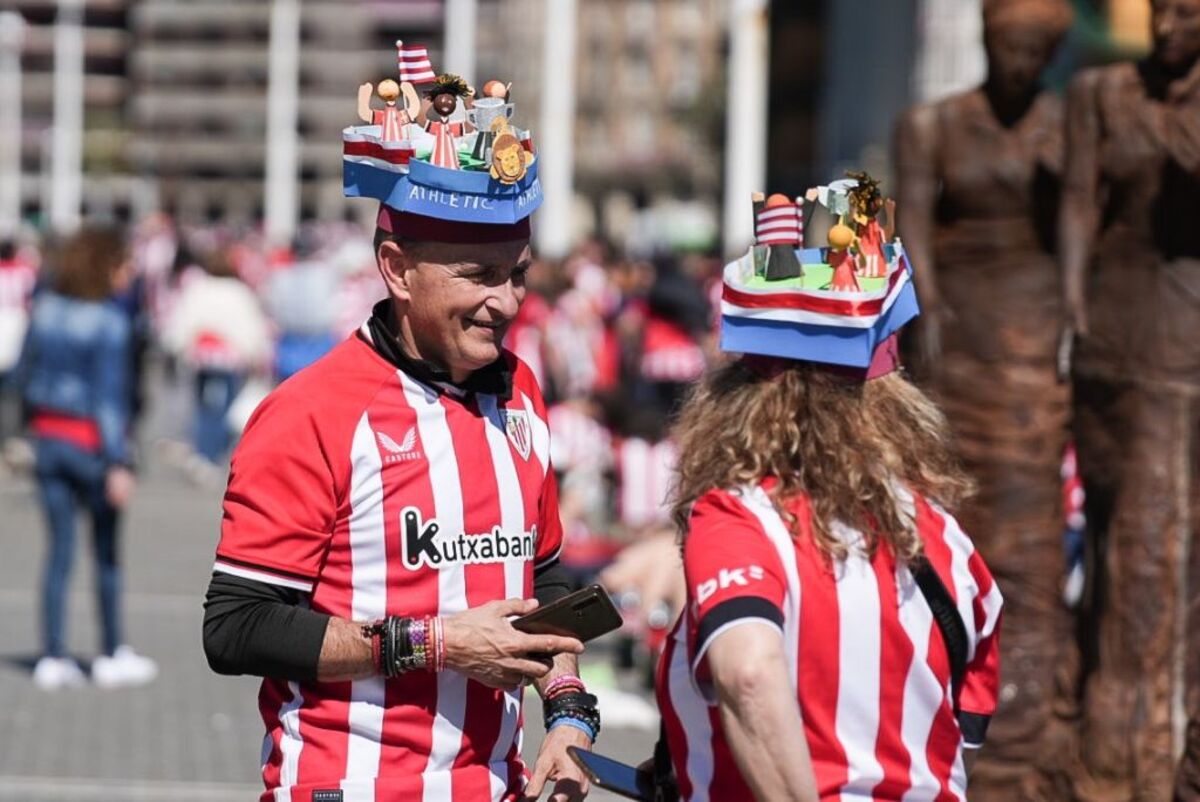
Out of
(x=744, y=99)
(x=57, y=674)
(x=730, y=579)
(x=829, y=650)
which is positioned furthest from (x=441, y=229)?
(x=744, y=99)

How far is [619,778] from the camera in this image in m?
3.71

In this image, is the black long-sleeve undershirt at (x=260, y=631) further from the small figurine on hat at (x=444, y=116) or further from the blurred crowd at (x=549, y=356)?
the blurred crowd at (x=549, y=356)

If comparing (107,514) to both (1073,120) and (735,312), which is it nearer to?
(1073,120)

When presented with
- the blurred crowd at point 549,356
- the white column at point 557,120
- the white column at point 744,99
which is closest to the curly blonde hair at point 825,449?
the blurred crowd at point 549,356

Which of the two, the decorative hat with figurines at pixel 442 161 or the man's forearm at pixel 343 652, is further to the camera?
the decorative hat with figurines at pixel 442 161

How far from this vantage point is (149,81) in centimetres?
16825

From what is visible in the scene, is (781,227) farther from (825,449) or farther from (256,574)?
(256,574)

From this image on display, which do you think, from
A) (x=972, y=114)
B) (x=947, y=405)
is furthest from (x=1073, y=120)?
(x=947, y=405)

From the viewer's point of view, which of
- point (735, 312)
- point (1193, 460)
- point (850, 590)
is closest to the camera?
point (850, 590)

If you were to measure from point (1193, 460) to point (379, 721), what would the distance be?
11.6 feet

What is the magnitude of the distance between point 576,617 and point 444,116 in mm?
843

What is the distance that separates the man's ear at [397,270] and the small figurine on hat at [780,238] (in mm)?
591

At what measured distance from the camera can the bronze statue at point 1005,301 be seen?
23.2 feet

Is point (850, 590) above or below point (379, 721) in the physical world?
above
